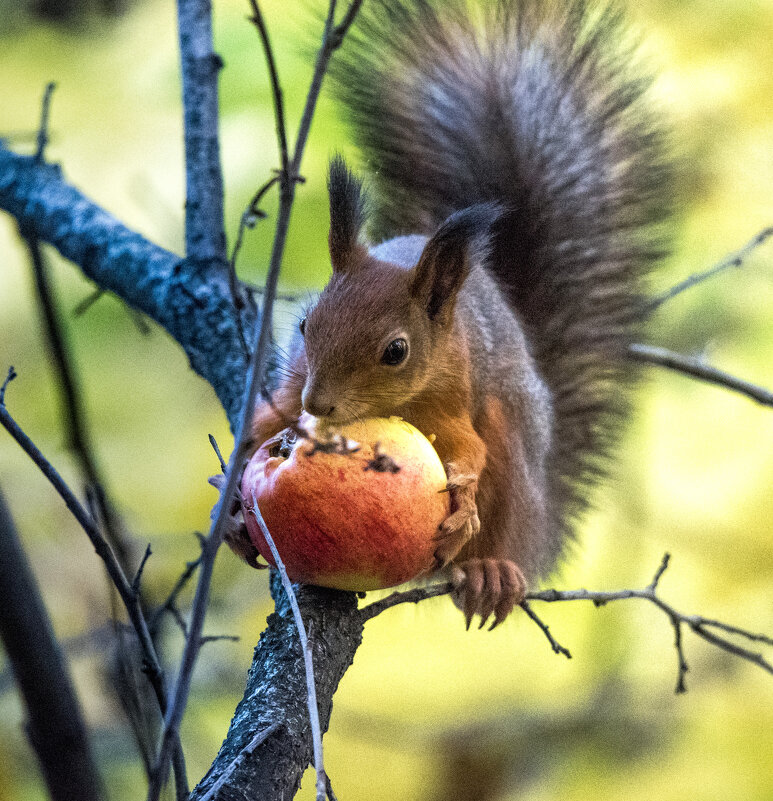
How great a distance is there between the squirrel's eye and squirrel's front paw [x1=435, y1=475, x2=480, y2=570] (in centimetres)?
27

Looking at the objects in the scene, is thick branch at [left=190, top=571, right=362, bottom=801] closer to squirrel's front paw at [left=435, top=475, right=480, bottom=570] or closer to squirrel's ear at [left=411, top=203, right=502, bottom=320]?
squirrel's front paw at [left=435, top=475, right=480, bottom=570]

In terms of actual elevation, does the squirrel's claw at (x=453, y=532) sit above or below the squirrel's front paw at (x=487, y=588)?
above

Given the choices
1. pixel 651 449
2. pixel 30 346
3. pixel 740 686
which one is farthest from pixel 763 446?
pixel 30 346

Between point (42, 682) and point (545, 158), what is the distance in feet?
6.31

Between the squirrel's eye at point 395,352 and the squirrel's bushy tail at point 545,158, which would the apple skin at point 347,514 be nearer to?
the squirrel's eye at point 395,352

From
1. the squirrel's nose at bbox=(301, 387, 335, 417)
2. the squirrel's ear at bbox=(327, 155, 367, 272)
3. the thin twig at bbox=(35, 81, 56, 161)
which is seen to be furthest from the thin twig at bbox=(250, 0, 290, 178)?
the thin twig at bbox=(35, 81, 56, 161)

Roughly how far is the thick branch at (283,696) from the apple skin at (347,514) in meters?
0.08

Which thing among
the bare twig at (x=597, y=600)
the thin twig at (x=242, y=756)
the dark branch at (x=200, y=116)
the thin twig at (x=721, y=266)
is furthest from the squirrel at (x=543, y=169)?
the thin twig at (x=242, y=756)

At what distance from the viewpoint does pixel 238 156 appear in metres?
2.86

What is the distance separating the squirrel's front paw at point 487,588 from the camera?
1.71 meters

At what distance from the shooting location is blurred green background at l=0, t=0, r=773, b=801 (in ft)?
9.08

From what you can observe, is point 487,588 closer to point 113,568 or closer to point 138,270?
point 113,568

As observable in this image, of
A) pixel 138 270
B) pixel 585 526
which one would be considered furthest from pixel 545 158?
pixel 138 270

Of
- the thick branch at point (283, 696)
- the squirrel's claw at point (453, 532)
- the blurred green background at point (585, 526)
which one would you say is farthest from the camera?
the blurred green background at point (585, 526)
